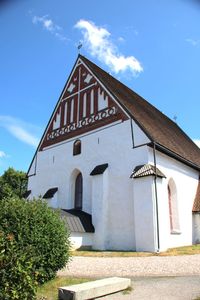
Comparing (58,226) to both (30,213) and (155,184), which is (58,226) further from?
(155,184)

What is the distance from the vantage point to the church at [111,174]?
16578 millimetres

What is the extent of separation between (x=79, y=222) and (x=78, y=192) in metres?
4.13

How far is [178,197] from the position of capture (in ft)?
66.1

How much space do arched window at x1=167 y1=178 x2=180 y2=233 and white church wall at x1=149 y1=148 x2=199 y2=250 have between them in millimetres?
197

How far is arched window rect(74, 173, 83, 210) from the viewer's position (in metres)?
21.5

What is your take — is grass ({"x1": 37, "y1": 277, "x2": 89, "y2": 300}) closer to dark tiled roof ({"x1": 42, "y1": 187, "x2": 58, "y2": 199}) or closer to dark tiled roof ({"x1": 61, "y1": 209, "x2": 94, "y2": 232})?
dark tiled roof ({"x1": 61, "y1": 209, "x2": 94, "y2": 232})

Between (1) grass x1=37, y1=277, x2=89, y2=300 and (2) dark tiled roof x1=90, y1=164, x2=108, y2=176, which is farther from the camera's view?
(2) dark tiled roof x1=90, y1=164, x2=108, y2=176

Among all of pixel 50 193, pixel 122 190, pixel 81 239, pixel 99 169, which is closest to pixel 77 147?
pixel 50 193

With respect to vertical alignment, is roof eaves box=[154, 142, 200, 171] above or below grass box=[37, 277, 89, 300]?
above

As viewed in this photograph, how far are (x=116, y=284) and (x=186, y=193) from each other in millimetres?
15284

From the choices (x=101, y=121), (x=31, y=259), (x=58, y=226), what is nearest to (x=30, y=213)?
(x=58, y=226)

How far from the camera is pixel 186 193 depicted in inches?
838

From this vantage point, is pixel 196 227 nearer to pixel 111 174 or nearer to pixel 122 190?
pixel 122 190

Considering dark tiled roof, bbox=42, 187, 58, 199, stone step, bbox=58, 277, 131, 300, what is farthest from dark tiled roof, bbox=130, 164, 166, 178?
stone step, bbox=58, 277, 131, 300
